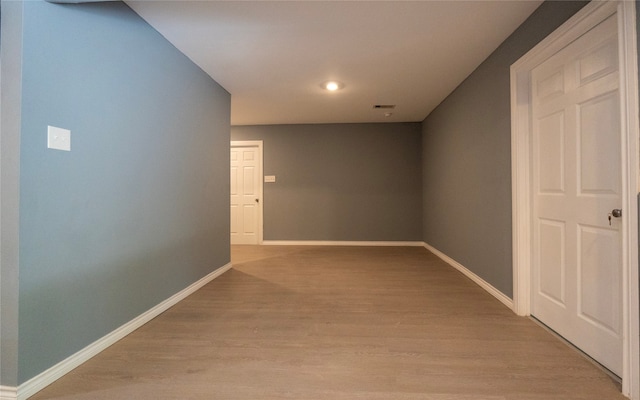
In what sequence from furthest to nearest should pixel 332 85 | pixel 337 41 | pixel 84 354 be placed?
pixel 332 85, pixel 337 41, pixel 84 354

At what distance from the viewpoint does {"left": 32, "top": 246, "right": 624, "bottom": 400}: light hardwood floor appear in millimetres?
1505

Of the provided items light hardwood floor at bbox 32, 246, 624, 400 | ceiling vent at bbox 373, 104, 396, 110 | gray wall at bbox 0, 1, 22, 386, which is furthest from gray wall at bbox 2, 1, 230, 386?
ceiling vent at bbox 373, 104, 396, 110

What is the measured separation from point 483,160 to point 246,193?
4.30m

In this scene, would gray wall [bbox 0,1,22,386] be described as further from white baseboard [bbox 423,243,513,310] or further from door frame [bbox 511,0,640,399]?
white baseboard [bbox 423,243,513,310]

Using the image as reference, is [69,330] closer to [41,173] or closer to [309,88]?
[41,173]

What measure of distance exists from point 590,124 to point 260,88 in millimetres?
3272

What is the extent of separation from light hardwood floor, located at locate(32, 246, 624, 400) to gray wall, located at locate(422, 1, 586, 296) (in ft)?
1.63

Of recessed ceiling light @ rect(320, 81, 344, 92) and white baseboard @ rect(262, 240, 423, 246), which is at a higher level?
recessed ceiling light @ rect(320, 81, 344, 92)

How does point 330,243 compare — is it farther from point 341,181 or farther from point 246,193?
point 246,193

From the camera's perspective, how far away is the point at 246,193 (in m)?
5.95

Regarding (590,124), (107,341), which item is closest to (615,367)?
(590,124)

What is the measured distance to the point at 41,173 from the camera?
154cm

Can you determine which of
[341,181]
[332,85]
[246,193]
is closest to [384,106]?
[332,85]

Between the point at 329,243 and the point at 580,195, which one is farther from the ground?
the point at 580,195
